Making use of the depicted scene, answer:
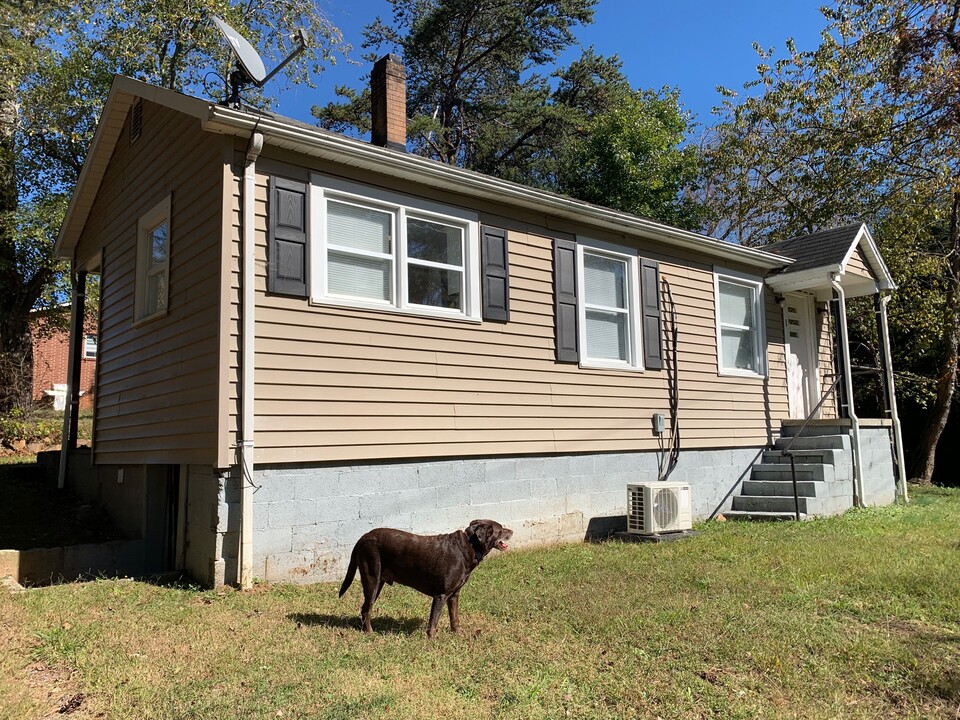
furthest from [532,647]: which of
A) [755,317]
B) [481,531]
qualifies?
[755,317]

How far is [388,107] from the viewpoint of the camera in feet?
29.8

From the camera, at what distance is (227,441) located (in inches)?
244

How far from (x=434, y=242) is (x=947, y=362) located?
39.7 ft

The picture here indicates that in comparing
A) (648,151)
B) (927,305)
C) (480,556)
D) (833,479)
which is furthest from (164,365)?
(648,151)

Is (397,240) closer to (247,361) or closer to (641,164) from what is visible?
(247,361)

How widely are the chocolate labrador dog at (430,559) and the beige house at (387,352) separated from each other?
5.94 ft

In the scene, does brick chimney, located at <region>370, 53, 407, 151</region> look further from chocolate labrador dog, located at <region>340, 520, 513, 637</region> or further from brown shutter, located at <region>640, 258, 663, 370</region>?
chocolate labrador dog, located at <region>340, 520, 513, 637</region>

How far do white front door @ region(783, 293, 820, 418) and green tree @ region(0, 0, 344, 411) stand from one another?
12563mm

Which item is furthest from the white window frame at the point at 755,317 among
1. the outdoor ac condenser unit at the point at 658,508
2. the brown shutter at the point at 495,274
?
the brown shutter at the point at 495,274

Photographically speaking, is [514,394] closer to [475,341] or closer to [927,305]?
[475,341]

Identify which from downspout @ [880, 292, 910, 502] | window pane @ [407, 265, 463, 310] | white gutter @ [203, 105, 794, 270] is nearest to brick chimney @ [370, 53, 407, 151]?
white gutter @ [203, 105, 794, 270]

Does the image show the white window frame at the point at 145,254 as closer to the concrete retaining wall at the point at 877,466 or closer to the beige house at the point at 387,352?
the beige house at the point at 387,352

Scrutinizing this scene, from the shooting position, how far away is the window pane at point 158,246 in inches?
321

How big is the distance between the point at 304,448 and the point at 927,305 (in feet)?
45.1
